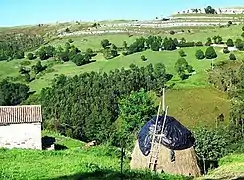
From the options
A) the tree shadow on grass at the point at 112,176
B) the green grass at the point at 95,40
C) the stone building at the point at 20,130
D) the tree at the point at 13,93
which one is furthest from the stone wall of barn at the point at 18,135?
the green grass at the point at 95,40

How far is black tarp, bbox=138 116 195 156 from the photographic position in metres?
25.4

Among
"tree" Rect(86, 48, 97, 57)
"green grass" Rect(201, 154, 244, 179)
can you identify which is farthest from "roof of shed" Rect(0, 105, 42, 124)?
"tree" Rect(86, 48, 97, 57)

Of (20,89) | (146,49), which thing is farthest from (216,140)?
(146,49)

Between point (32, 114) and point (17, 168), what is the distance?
10100 millimetres

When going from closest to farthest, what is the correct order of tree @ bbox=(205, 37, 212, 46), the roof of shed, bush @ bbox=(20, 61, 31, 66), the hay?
the hay < the roof of shed < tree @ bbox=(205, 37, 212, 46) < bush @ bbox=(20, 61, 31, 66)

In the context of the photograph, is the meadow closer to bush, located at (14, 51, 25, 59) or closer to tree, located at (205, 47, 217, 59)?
tree, located at (205, 47, 217, 59)

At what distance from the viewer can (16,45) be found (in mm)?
136125

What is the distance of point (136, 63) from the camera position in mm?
87812

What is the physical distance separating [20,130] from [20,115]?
41.6 inches

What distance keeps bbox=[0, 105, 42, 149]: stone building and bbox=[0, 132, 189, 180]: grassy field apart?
3.93 metres

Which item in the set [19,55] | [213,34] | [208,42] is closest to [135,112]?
[208,42]

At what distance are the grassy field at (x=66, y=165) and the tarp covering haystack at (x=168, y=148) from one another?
1.41 metres

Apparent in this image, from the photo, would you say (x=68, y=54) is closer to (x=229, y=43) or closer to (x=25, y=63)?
(x=25, y=63)

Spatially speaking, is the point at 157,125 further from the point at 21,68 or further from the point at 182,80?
the point at 21,68
